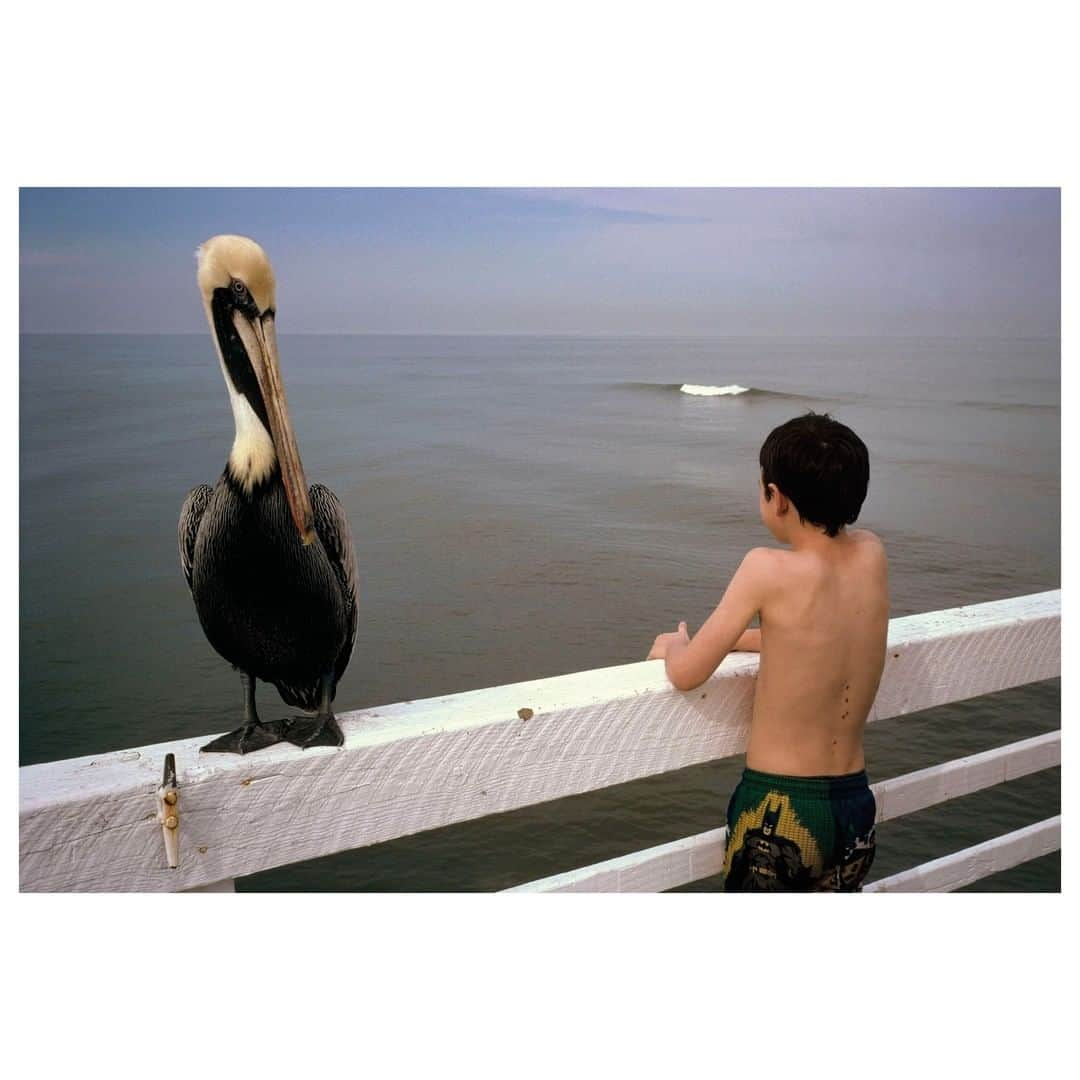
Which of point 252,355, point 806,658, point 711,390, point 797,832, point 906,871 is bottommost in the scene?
point 906,871

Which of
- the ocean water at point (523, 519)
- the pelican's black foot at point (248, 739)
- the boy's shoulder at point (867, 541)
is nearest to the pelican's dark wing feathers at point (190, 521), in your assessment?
the pelican's black foot at point (248, 739)

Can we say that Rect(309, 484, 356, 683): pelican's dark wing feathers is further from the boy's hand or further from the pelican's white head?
the boy's hand

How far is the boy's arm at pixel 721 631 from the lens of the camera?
1288 millimetres

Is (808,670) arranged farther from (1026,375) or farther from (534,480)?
(534,480)

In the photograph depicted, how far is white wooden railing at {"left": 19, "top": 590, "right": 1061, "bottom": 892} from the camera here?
3.48 ft

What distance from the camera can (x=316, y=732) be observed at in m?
1.21

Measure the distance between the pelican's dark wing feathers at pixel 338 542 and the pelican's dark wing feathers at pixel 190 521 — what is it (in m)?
0.14

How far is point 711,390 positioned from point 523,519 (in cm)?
107

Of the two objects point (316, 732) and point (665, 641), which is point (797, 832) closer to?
point (665, 641)

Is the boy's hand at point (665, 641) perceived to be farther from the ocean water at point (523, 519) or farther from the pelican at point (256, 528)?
the ocean water at point (523, 519)

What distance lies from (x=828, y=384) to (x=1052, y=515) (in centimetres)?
119

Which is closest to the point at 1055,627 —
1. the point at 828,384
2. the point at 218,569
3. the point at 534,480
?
the point at 218,569

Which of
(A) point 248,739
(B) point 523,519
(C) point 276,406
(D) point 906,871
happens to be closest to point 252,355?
(C) point 276,406

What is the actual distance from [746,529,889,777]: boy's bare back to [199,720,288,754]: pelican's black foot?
1.93 feet
